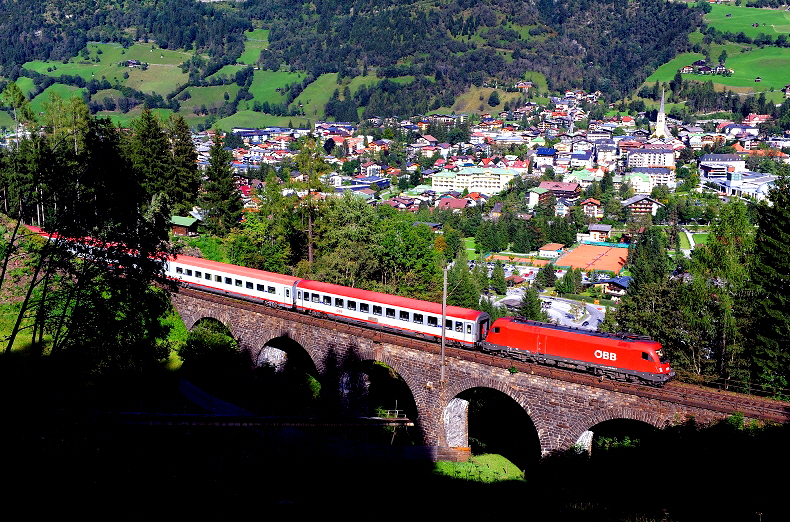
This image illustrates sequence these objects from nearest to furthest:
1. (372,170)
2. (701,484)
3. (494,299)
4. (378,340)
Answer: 1. (701,484)
2. (378,340)
3. (494,299)
4. (372,170)

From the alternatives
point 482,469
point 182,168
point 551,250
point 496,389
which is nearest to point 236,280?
point 496,389

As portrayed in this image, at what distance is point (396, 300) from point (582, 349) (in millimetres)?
9534

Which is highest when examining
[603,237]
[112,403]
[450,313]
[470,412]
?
[450,313]

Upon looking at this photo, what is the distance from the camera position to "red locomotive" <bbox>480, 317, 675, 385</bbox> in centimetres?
2702

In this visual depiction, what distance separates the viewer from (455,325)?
31.9m

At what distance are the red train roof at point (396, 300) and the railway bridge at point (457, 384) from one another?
1.74m

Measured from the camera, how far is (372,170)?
625 feet

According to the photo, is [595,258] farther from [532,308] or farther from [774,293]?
[774,293]

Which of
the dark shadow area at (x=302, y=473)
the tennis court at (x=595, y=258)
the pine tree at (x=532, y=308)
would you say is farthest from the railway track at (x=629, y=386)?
the tennis court at (x=595, y=258)

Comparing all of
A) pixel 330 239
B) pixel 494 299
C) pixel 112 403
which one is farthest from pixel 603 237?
pixel 112 403

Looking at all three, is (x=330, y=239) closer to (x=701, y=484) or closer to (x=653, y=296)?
(x=653, y=296)

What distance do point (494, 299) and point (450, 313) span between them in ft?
195

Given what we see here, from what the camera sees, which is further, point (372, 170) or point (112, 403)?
point (372, 170)

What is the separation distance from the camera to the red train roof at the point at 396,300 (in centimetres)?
3177
